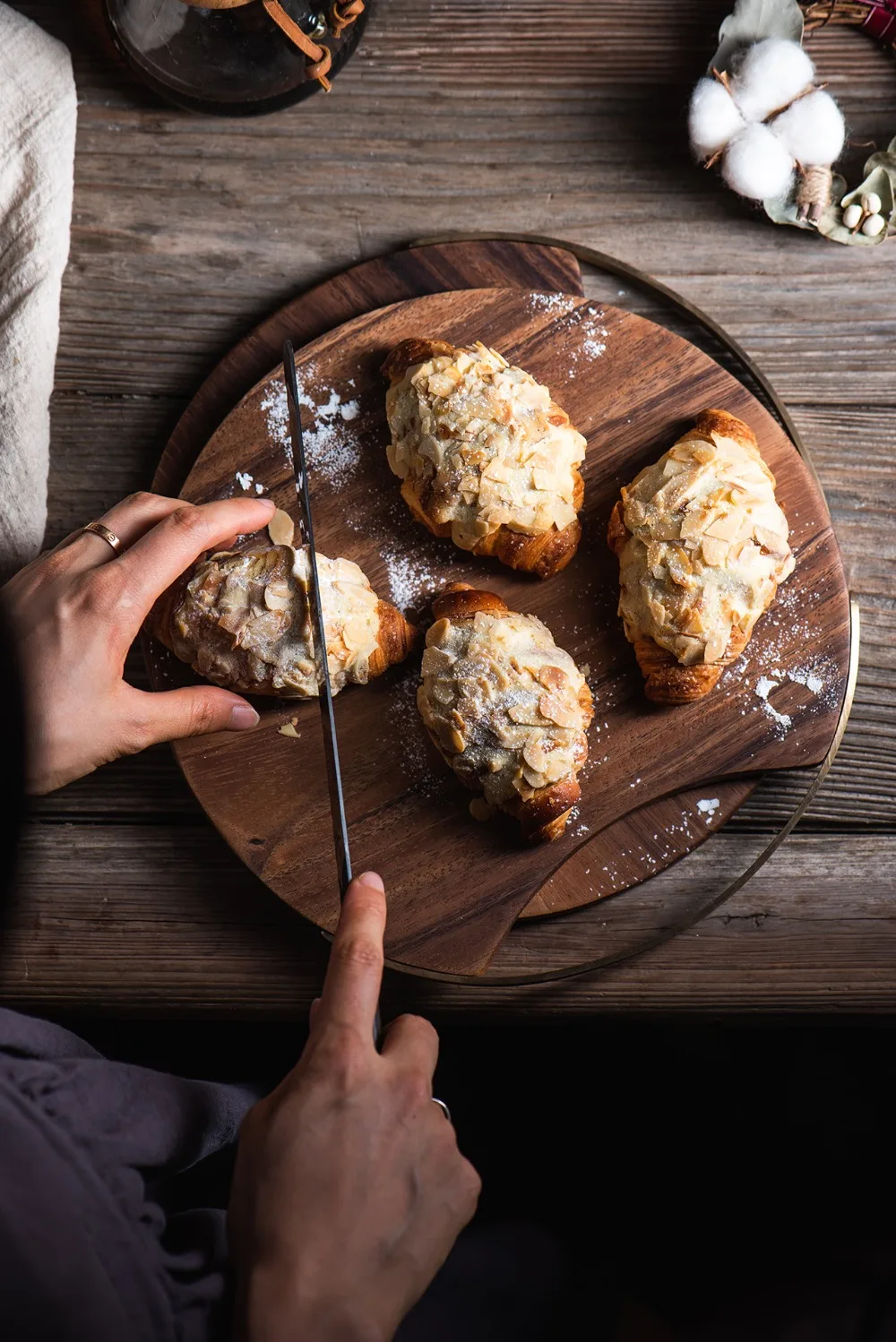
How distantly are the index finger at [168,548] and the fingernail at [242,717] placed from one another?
0.60ft

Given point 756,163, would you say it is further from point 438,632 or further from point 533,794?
point 533,794

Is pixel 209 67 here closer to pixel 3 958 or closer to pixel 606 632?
pixel 606 632

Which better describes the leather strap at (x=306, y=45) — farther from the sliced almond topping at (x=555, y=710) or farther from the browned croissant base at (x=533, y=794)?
the sliced almond topping at (x=555, y=710)

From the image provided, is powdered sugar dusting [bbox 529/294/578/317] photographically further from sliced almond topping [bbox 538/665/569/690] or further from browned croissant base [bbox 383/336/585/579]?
sliced almond topping [bbox 538/665/569/690]

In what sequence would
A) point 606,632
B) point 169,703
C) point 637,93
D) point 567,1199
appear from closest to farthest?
point 169,703
point 606,632
point 637,93
point 567,1199

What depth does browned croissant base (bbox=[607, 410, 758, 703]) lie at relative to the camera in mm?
1422

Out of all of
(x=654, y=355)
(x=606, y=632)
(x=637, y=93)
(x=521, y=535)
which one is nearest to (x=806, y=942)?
(x=606, y=632)

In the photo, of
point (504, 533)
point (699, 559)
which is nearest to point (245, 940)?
point (504, 533)

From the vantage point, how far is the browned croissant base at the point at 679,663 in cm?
142

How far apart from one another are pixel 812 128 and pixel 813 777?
97cm

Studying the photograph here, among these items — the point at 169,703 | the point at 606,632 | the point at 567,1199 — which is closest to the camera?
the point at 169,703

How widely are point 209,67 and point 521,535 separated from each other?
2.78 ft

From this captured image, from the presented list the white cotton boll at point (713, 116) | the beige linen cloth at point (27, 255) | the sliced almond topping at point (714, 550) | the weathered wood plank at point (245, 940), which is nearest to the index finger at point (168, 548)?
the beige linen cloth at point (27, 255)

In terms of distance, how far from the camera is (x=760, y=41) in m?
1.56
